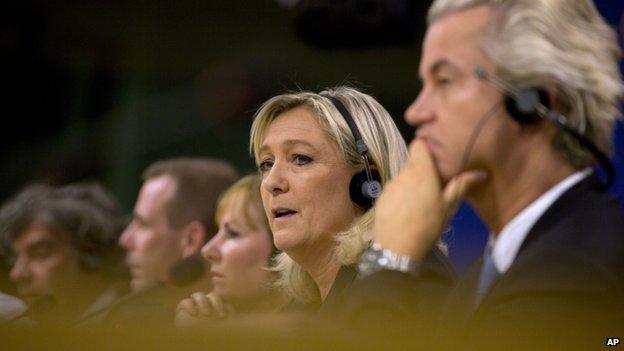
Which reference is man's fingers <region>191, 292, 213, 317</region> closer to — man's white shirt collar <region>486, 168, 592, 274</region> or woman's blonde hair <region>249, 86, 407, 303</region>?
woman's blonde hair <region>249, 86, 407, 303</region>

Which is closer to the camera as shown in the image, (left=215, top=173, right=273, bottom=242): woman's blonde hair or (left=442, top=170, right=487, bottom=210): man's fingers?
(left=442, top=170, right=487, bottom=210): man's fingers

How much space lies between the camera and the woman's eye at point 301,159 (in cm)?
232

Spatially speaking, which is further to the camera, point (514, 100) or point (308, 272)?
point (308, 272)

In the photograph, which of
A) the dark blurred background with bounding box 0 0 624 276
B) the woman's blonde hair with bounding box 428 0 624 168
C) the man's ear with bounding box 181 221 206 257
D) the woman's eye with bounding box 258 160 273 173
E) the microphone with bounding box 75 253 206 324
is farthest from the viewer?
the man's ear with bounding box 181 221 206 257

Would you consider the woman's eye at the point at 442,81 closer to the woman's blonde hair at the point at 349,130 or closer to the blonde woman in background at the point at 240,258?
the woman's blonde hair at the point at 349,130

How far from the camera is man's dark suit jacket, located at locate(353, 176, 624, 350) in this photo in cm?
181

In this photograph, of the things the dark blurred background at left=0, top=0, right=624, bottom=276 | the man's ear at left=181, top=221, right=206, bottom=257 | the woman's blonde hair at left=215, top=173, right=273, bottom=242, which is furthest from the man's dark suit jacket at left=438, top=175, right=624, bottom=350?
the man's ear at left=181, top=221, right=206, bottom=257

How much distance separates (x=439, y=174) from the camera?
1.89 metres

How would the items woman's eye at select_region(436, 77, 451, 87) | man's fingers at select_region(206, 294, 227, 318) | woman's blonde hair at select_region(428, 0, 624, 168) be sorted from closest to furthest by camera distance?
woman's blonde hair at select_region(428, 0, 624, 168) → woman's eye at select_region(436, 77, 451, 87) → man's fingers at select_region(206, 294, 227, 318)

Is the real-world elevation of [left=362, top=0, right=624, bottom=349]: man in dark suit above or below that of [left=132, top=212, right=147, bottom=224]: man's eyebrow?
below

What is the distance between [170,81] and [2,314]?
61cm

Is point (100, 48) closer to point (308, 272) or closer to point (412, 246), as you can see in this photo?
point (308, 272)

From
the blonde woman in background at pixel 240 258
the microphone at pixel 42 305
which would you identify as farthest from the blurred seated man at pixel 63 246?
the blonde woman in background at pixel 240 258

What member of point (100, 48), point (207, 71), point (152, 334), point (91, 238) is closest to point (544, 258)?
point (152, 334)
